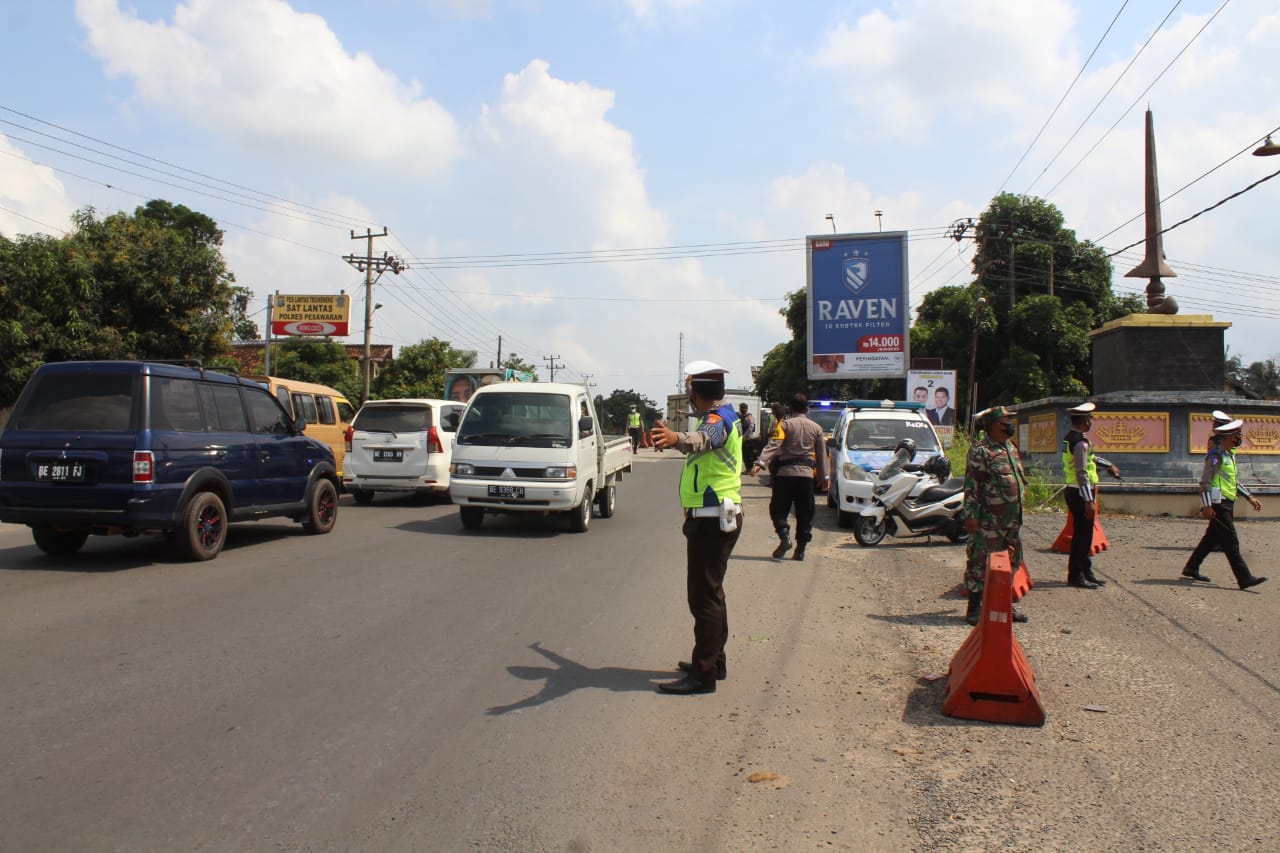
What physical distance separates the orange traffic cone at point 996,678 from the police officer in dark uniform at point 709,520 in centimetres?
132

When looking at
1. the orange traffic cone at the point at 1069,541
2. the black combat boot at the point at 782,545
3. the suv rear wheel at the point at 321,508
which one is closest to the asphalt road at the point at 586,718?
the orange traffic cone at the point at 1069,541

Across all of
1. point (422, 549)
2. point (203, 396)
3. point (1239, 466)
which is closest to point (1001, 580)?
point (422, 549)

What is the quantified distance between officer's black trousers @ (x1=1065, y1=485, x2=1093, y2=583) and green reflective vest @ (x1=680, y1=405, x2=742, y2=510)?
196 inches

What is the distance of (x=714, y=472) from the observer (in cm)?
532

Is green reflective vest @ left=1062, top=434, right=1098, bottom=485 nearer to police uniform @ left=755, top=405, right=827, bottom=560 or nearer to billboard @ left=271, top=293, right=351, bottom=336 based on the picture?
police uniform @ left=755, top=405, right=827, bottom=560

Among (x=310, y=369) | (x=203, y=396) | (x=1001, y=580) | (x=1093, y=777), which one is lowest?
(x=1093, y=777)

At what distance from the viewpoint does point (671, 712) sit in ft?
16.2

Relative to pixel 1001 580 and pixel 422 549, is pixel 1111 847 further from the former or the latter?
pixel 422 549

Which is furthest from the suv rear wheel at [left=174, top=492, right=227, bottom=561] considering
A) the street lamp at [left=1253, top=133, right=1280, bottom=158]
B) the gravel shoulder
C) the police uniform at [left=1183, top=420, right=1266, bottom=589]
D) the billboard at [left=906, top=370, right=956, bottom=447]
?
the billboard at [left=906, top=370, right=956, bottom=447]

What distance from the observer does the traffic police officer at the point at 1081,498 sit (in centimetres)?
873

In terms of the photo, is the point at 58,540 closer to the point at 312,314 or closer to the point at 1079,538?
the point at 1079,538

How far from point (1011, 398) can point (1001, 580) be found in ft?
100

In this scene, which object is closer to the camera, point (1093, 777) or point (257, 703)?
point (1093, 777)

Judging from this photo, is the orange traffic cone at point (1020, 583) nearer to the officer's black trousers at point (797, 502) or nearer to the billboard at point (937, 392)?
the officer's black trousers at point (797, 502)
